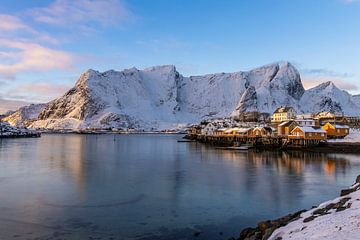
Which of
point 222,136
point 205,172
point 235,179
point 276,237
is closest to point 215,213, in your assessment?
point 276,237

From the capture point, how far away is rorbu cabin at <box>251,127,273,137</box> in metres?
62.6

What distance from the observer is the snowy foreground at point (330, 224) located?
7.21m

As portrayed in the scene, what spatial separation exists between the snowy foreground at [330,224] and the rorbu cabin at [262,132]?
171ft

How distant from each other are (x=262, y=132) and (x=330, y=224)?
57033mm

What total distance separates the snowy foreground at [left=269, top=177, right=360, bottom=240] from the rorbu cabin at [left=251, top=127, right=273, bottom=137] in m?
52.0

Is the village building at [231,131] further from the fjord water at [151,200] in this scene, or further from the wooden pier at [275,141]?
the fjord water at [151,200]

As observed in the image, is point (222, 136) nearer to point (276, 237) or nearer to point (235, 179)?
point (235, 179)

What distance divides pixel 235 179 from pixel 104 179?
27.2 feet

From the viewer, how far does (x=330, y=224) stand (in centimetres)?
787

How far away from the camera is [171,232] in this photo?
1219 cm

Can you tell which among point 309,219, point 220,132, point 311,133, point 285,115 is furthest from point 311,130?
point 285,115

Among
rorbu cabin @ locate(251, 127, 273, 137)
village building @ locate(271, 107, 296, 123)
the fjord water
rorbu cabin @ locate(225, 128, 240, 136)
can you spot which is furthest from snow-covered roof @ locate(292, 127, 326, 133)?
village building @ locate(271, 107, 296, 123)

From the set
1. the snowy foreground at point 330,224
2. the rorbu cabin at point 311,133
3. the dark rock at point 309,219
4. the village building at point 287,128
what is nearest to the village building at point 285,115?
the village building at point 287,128

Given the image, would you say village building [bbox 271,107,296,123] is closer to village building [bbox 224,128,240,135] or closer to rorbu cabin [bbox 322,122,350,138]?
village building [bbox 224,128,240,135]
